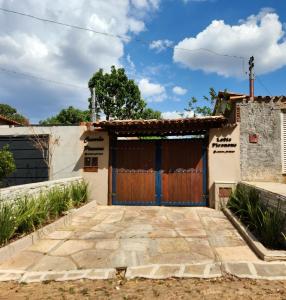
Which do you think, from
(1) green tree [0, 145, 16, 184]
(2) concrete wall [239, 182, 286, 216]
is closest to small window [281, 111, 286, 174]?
(2) concrete wall [239, 182, 286, 216]

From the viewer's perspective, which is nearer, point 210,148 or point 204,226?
point 204,226

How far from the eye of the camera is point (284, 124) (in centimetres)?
962

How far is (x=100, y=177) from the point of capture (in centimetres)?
1032

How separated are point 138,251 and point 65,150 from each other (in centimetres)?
620

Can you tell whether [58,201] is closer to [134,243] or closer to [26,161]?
[134,243]

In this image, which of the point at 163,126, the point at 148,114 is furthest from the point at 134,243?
the point at 148,114

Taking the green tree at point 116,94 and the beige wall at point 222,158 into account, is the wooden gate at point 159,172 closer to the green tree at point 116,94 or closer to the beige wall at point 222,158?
the beige wall at point 222,158

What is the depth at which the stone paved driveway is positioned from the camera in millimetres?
4891

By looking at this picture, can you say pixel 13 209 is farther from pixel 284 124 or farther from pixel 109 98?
pixel 109 98

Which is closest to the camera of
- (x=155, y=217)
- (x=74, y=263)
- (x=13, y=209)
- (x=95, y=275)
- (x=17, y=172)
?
(x=95, y=275)

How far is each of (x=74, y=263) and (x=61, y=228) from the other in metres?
2.37

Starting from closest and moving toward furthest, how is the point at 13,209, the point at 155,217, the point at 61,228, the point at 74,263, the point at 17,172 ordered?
1. the point at 74,263
2. the point at 13,209
3. the point at 61,228
4. the point at 155,217
5. the point at 17,172

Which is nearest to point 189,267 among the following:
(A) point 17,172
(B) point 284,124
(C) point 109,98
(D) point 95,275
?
(D) point 95,275

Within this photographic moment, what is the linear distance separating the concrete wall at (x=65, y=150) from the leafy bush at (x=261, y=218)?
5509 millimetres
